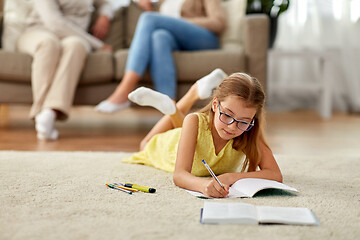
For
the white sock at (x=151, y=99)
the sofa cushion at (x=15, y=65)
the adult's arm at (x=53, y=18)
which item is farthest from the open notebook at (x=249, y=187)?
the adult's arm at (x=53, y=18)

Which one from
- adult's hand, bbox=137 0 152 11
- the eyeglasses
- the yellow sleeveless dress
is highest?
adult's hand, bbox=137 0 152 11

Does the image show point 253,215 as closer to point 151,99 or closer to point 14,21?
point 151,99

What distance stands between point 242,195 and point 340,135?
1.64 m

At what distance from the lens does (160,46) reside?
248 centimetres

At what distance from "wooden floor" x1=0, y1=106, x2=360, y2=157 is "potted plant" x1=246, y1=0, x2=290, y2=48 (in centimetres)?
75

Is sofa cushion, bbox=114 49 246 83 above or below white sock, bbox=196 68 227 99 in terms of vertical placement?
below

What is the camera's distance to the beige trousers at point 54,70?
236 centimetres

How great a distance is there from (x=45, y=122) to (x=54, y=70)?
1.10 ft

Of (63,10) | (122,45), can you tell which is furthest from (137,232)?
(122,45)

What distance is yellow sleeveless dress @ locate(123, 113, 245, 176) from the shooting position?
139 centimetres

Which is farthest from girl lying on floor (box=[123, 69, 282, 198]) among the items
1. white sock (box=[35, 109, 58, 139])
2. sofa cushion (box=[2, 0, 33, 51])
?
sofa cushion (box=[2, 0, 33, 51])

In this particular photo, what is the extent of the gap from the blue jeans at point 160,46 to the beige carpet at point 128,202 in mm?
843

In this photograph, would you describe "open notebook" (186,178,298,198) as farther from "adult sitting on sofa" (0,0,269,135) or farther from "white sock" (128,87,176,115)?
"adult sitting on sofa" (0,0,269,135)

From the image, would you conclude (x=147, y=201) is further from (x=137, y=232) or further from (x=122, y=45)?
(x=122, y=45)
